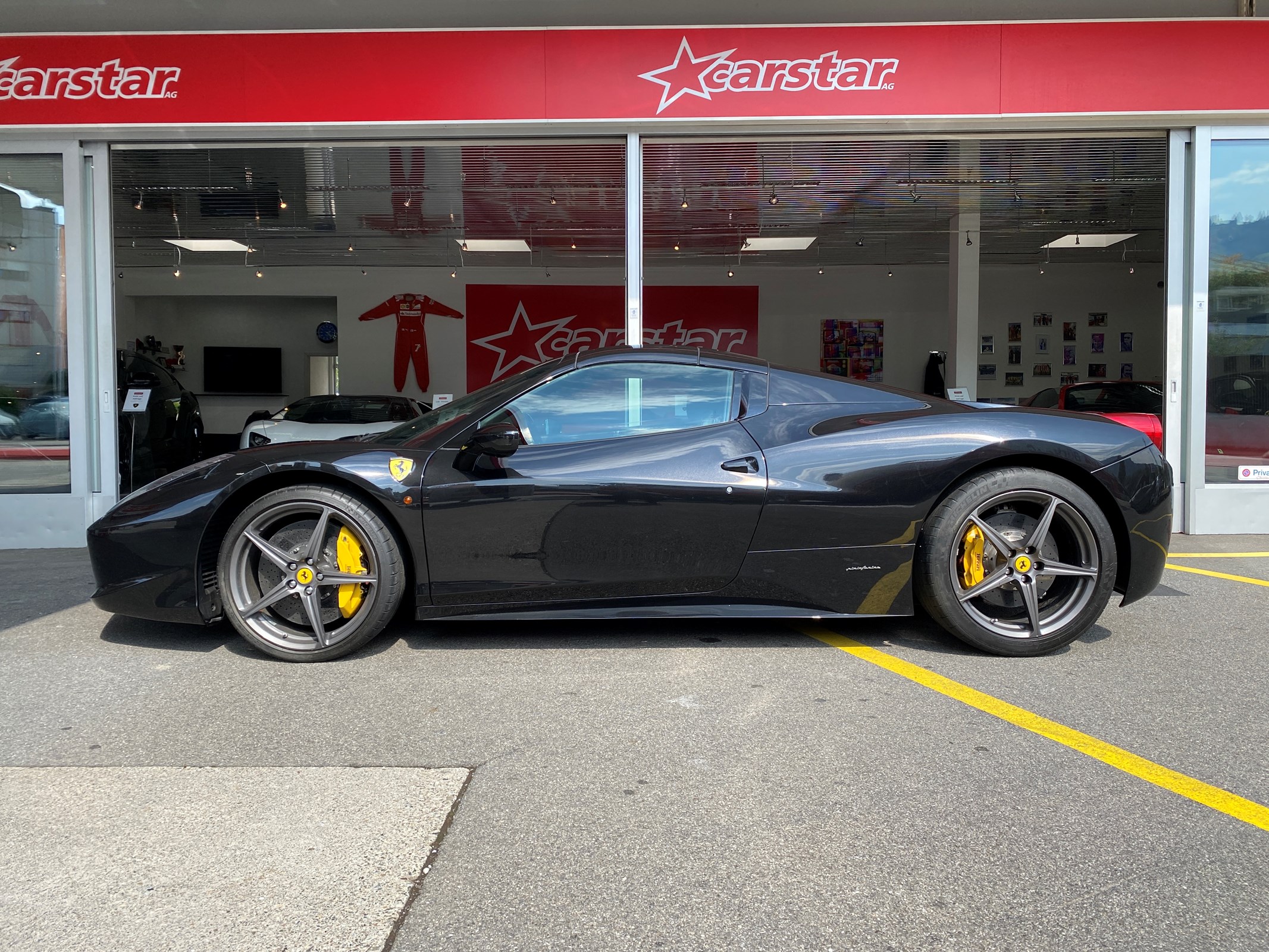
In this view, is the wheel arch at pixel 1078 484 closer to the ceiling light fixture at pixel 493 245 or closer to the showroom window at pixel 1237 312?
the showroom window at pixel 1237 312

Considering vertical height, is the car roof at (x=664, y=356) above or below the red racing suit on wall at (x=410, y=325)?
below

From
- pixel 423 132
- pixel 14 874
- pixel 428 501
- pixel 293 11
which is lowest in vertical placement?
pixel 14 874

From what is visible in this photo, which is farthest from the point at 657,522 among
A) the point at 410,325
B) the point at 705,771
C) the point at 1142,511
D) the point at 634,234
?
the point at 410,325

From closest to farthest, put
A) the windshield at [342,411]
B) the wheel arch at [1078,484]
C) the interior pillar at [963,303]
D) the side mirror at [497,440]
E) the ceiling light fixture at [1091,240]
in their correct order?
the side mirror at [497,440] < the wheel arch at [1078,484] < the windshield at [342,411] < the interior pillar at [963,303] < the ceiling light fixture at [1091,240]

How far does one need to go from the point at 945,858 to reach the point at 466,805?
1126mm

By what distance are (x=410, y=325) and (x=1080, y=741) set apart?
18310 mm

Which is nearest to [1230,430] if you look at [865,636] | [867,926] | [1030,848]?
[865,636]

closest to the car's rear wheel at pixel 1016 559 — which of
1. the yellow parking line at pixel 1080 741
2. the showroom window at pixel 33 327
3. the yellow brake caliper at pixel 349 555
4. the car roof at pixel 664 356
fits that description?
the yellow parking line at pixel 1080 741

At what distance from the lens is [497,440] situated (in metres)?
3.46

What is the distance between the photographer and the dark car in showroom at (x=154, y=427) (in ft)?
32.3

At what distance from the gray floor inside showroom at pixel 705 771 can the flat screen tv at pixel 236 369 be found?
56.1 ft

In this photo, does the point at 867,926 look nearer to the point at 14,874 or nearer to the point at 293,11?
the point at 14,874

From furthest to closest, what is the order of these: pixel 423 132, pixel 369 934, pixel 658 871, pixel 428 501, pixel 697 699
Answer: pixel 423 132, pixel 428 501, pixel 697 699, pixel 658 871, pixel 369 934

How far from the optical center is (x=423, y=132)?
22.9 ft
